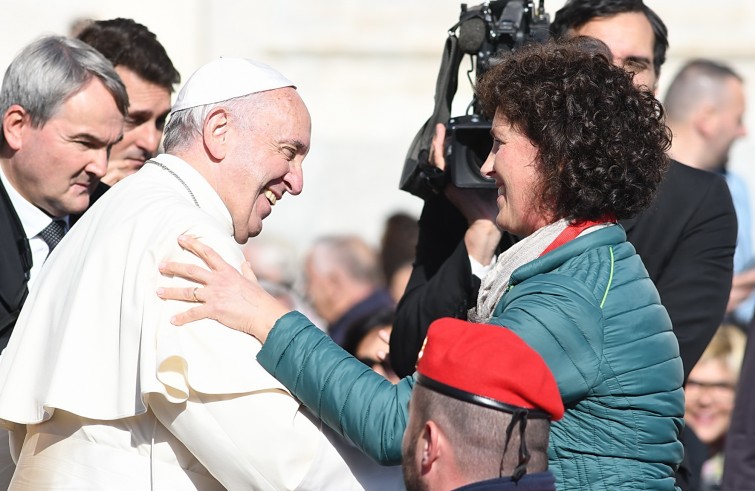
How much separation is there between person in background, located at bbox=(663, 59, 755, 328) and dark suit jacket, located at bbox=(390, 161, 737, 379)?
2.67 metres

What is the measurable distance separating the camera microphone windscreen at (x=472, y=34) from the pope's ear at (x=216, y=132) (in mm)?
1146

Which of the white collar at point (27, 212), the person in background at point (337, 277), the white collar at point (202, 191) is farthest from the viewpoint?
the person in background at point (337, 277)

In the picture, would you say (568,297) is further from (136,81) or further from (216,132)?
(136,81)

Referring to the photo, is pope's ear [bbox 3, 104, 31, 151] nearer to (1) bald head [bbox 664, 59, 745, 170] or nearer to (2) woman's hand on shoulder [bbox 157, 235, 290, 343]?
→ (2) woman's hand on shoulder [bbox 157, 235, 290, 343]

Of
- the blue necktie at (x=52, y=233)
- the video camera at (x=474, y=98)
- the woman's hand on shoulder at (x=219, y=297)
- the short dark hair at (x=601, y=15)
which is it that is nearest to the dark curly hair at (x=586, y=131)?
the woman's hand on shoulder at (x=219, y=297)

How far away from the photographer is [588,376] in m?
2.69

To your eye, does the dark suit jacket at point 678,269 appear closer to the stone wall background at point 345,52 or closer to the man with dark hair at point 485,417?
the man with dark hair at point 485,417

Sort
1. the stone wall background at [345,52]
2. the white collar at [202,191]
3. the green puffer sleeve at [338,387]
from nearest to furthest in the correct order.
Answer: the green puffer sleeve at [338,387] < the white collar at [202,191] < the stone wall background at [345,52]

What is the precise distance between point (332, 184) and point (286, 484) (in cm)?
921

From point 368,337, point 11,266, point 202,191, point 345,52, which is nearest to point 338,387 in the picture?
point 202,191

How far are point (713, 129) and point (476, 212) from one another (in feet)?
10.2

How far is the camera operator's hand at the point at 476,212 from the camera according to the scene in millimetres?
4023

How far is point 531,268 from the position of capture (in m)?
2.82

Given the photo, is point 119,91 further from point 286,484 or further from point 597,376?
point 597,376
